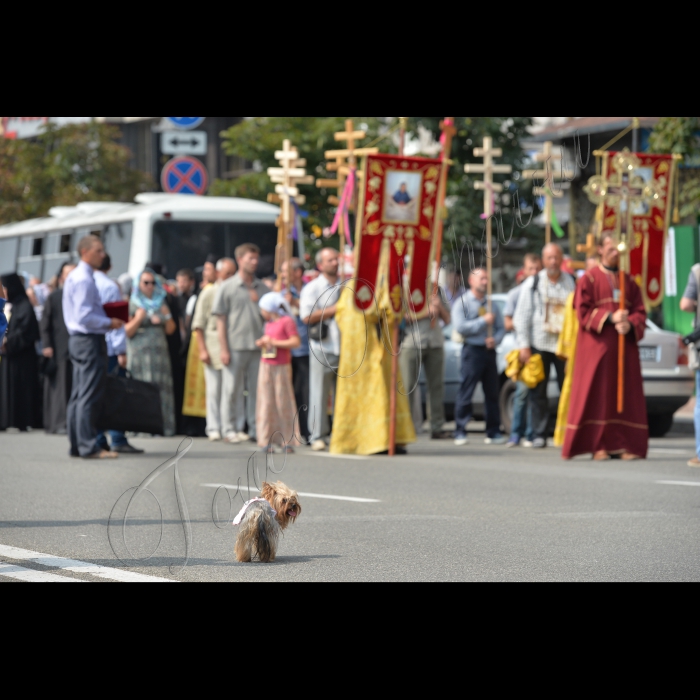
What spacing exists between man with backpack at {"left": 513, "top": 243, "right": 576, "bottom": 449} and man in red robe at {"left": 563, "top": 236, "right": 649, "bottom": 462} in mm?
1185

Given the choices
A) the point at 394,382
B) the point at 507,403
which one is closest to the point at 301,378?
the point at 394,382

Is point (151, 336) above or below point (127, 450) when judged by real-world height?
above

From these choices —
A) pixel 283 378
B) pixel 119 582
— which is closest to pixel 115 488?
pixel 283 378

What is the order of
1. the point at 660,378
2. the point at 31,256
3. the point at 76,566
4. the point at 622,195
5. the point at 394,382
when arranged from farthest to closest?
the point at 31,256, the point at 660,378, the point at 394,382, the point at 622,195, the point at 76,566

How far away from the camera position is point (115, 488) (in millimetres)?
10477

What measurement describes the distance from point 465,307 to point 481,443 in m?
1.38

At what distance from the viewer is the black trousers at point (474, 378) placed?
14719 millimetres

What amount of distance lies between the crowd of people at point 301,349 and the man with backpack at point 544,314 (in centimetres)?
1

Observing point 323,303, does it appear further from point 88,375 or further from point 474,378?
point 88,375

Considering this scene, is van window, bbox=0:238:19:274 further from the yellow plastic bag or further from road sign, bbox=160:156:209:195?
the yellow plastic bag

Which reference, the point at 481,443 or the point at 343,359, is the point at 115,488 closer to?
the point at 343,359

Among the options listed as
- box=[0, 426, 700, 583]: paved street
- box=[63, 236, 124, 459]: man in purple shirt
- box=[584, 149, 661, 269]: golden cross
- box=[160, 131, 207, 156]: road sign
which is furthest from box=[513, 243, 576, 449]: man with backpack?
box=[160, 131, 207, 156]: road sign

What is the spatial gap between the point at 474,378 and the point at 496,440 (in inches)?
27.8

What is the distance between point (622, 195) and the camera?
13.0 m
